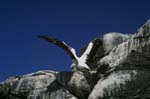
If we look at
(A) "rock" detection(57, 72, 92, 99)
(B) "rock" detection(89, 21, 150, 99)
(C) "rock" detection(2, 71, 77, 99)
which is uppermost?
(C) "rock" detection(2, 71, 77, 99)

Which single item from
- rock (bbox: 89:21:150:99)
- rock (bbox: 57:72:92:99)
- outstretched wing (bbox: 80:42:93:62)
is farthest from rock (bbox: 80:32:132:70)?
rock (bbox: 89:21:150:99)

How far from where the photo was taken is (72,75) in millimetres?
25609

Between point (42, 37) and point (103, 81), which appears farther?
point (42, 37)

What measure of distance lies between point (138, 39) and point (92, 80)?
4.60 metres

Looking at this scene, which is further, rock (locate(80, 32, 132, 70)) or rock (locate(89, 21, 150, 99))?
rock (locate(80, 32, 132, 70))

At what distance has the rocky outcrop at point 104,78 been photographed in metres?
20.2

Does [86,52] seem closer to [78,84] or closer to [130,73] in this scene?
[78,84]

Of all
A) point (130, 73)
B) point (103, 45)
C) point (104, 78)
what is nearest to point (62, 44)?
point (103, 45)

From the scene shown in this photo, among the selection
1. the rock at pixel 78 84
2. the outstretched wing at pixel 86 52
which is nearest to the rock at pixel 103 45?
the outstretched wing at pixel 86 52

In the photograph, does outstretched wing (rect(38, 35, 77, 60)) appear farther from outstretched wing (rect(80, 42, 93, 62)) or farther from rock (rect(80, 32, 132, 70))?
rock (rect(80, 32, 132, 70))

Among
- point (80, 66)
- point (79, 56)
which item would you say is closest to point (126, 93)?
point (80, 66)

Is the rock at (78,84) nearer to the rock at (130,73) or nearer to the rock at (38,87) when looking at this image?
the rock at (38,87)

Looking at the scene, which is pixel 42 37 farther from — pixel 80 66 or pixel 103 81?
pixel 103 81

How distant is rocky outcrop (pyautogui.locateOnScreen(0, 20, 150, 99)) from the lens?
66.3ft
